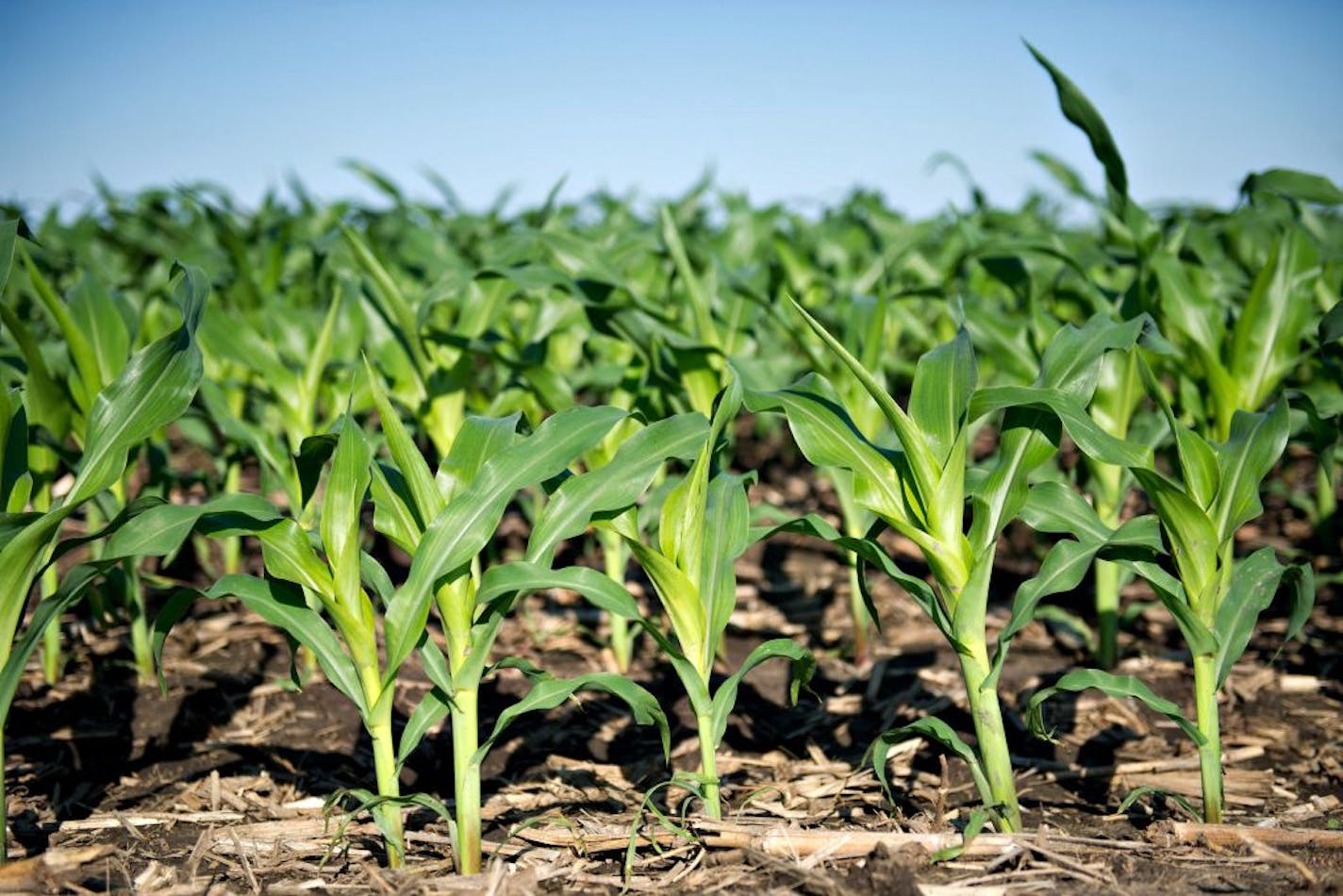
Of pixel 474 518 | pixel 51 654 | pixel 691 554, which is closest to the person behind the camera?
pixel 474 518

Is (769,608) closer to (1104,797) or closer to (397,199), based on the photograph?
(1104,797)

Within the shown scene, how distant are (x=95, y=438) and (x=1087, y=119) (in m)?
2.63

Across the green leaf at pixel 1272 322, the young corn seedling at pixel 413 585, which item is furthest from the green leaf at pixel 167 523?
the green leaf at pixel 1272 322

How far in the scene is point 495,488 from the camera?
2.29 meters

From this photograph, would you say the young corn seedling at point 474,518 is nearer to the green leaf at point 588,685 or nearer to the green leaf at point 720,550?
the green leaf at point 588,685

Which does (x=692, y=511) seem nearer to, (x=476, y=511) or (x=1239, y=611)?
(x=476, y=511)

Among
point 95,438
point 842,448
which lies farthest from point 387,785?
point 842,448

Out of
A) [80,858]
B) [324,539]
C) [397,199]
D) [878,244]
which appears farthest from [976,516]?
[878,244]

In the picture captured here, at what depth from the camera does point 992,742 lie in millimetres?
2387

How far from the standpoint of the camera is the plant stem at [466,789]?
2.30 metres

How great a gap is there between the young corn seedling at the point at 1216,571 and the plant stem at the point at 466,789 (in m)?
1.33

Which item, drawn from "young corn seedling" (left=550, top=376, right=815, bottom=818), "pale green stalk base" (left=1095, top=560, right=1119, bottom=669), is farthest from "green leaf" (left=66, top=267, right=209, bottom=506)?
"pale green stalk base" (left=1095, top=560, right=1119, bottom=669)

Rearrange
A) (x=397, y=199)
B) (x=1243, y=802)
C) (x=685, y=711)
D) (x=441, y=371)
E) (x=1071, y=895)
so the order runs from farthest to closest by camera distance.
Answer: (x=397, y=199) < (x=441, y=371) < (x=685, y=711) < (x=1243, y=802) < (x=1071, y=895)

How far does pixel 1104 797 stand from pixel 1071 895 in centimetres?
79
